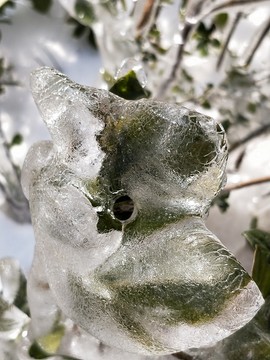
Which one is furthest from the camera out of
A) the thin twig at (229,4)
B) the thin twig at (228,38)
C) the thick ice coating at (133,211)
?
the thin twig at (228,38)

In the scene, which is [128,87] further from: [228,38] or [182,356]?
[228,38]

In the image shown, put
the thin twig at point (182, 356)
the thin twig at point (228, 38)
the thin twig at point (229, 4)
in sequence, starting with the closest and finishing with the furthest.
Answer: the thin twig at point (182, 356) < the thin twig at point (229, 4) < the thin twig at point (228, 38)

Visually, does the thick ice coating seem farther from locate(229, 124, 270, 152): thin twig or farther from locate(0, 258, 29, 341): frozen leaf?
locate(229, 124, 270, 152): thin twig

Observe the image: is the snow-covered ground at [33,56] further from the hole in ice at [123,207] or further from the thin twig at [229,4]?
the hole in ice at [123,207]

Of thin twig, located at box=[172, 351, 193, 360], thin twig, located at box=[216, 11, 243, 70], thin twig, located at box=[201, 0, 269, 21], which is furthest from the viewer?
thin twig, located at box=[216, 11, 243, 70]

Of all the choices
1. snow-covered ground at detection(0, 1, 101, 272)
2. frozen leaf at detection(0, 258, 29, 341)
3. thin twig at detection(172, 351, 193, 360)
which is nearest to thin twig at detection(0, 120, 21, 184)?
snow-covered ground at detection(0, 1, 101, 272)

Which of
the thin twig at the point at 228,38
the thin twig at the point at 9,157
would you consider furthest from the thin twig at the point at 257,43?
the thin twig at the point at 9,157

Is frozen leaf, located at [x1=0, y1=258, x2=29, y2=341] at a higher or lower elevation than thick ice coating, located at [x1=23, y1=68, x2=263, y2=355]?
lower

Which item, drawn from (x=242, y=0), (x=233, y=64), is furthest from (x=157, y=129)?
(x=233, y=64)
